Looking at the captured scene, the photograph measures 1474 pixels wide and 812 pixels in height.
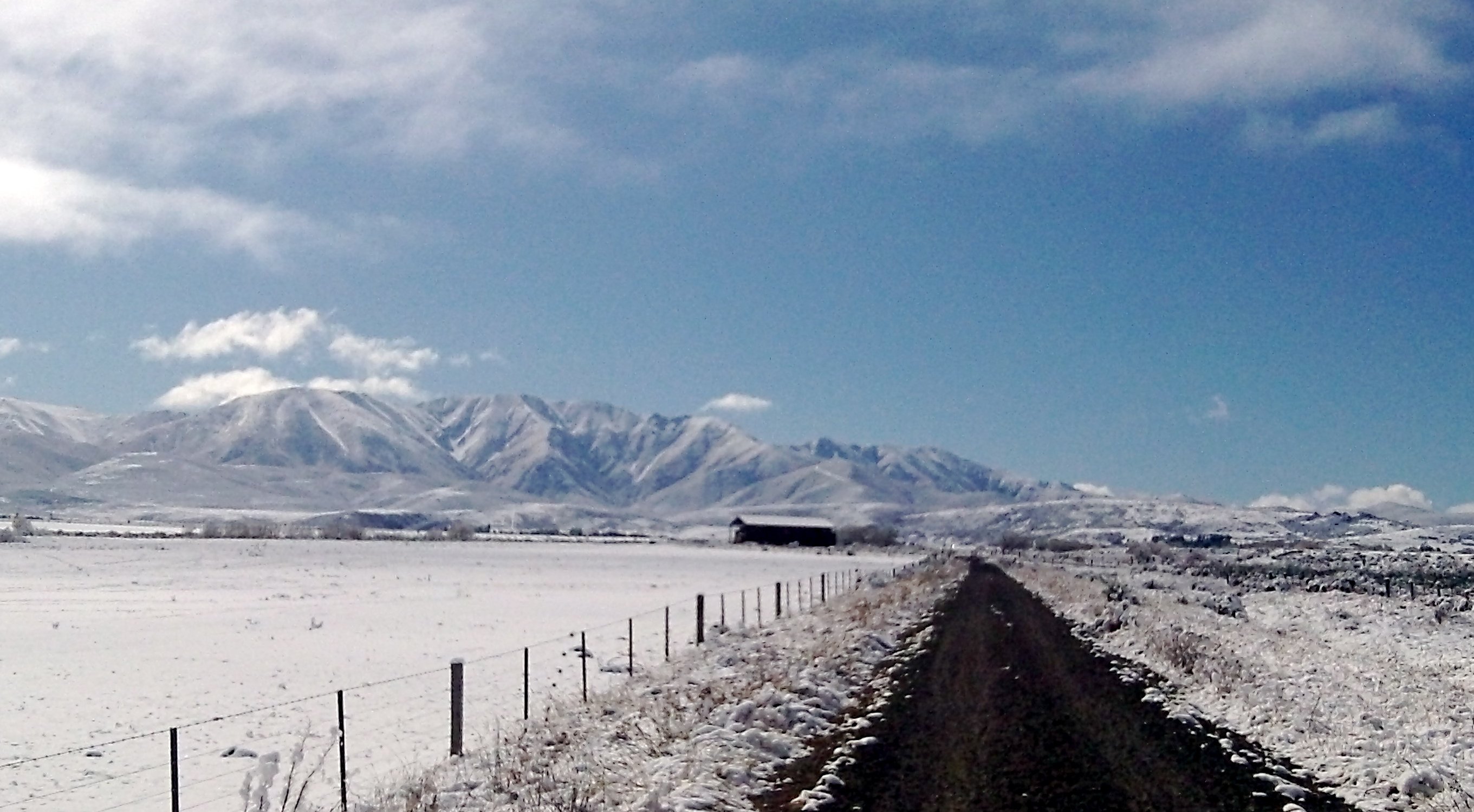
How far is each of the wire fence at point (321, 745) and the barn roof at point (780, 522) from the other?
477 ft

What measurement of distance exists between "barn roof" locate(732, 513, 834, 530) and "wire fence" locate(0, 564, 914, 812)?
477 ft

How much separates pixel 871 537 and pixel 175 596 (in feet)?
526

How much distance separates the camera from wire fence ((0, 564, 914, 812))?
13.9m

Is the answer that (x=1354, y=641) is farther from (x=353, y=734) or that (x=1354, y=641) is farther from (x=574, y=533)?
(x=574, y=533)

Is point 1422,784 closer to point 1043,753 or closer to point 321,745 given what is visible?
point 1043,753

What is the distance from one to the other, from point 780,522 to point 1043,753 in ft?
529

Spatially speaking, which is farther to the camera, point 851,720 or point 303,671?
point 303,671

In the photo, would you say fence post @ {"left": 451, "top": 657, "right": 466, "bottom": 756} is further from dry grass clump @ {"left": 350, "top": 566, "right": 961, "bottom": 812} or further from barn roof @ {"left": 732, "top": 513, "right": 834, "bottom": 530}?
barn roof @ {"left": 732, "top": 513, "right": 834, "bottom": 530}

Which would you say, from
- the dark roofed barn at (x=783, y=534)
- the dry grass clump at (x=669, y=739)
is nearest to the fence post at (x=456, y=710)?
the dry grass clump at (x=669, y=739)

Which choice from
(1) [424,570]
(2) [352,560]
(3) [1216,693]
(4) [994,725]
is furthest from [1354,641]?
(2) [352,560]

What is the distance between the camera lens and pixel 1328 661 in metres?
25.2

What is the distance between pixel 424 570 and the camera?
2785 inches

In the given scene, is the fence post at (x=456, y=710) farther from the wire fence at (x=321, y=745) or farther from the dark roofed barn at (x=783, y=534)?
the dark roofed barn at (x=783, y=534)

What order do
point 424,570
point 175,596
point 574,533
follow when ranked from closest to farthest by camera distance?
point 175,596 < point 424,570 < point 574,533
